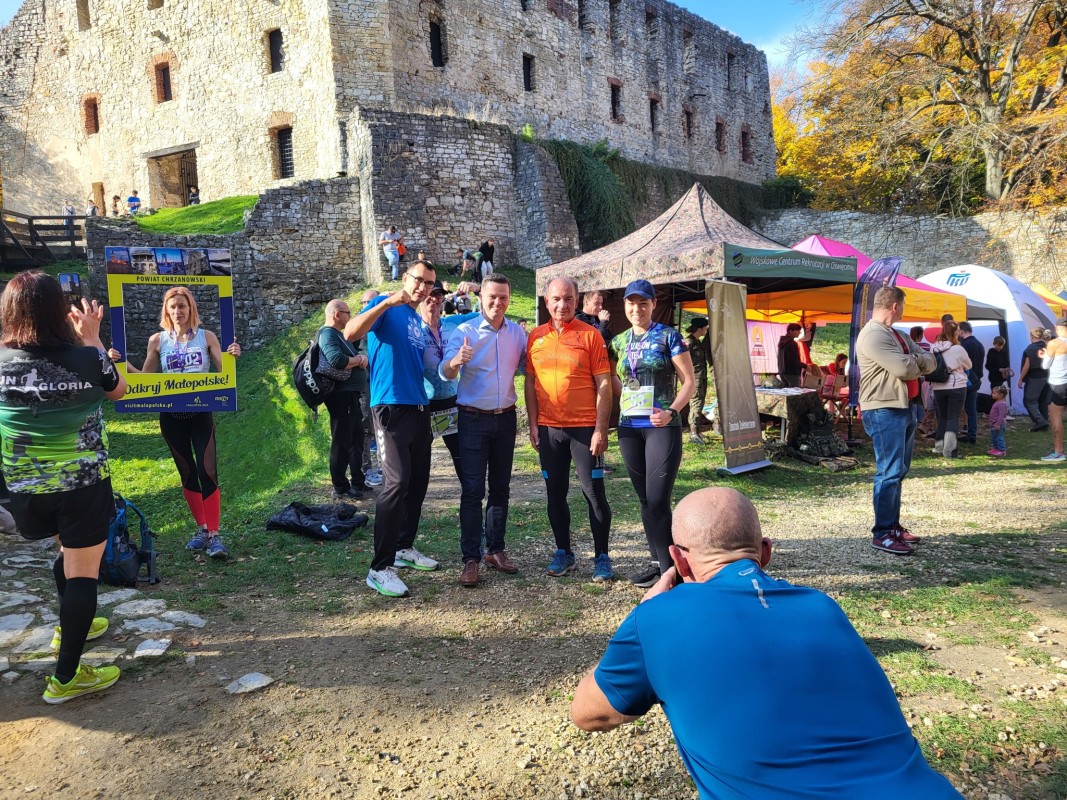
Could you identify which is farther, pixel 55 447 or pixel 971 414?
pixel 971 414

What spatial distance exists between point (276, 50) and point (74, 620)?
78.3ft

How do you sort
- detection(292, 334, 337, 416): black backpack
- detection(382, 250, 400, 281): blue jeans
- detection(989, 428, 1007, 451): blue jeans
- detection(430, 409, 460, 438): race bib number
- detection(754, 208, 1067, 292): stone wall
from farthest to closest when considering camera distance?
1. detection(754, 208, 1067, 292): stone wall
2. detection(382, 250, 400, 281): blue jeans
3. detection(989, 428, 1007, 451): blue jeans
4. detection(292, 334, 337, 416): black backpack
5. detection(430, 409, 460, 438): race bib number

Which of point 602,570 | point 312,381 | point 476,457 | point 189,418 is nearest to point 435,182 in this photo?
point 312,381

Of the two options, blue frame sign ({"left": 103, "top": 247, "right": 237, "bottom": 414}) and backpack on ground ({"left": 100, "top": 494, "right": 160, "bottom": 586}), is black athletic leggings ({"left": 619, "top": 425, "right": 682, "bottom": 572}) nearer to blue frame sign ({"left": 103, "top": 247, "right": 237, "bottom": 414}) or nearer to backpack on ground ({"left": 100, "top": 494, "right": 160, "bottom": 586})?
blue frame sign ({"left": 103, "top": 247, "right": 237, "bottom": 414})

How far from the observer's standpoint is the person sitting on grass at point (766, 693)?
1.24 metres

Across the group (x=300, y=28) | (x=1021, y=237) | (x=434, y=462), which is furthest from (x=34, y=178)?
(x=1021, y=237)

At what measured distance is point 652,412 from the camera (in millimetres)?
3891

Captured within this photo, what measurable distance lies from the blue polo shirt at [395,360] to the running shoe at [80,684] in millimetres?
1756

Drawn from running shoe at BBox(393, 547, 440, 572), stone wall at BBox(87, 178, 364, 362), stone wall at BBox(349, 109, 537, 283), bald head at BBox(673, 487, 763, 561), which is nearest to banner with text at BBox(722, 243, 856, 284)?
running shoe at BBox(393, 547, 440, 572)

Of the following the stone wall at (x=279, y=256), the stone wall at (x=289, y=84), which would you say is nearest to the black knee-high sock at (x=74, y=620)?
the stone wall at (x=279, y=256)

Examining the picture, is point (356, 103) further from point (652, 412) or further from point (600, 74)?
point (652, 412)

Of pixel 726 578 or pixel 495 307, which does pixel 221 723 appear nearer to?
pixel 726 578

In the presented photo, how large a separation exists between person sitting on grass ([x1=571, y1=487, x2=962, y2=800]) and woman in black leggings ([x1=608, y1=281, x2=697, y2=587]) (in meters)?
2.33

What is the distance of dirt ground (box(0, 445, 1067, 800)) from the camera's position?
2297 millimetres
